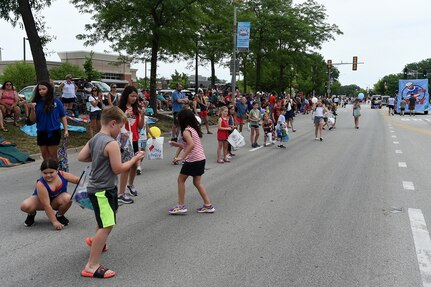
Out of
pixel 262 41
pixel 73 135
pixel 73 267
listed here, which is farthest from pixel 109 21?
pixel 262 41

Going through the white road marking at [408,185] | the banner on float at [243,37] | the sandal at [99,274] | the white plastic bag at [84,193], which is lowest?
the sandal at [99,274]

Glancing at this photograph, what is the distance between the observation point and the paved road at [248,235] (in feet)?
12.8

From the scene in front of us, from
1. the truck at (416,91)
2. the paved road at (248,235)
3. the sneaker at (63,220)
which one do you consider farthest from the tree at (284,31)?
the sneaker at (63,220)

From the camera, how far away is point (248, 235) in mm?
5059

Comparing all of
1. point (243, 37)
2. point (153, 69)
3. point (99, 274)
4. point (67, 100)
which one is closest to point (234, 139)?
point (99, 274)

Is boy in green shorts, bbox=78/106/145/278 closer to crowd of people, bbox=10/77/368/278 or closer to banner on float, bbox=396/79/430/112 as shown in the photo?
crowd of people, bbox=10/77/368/278

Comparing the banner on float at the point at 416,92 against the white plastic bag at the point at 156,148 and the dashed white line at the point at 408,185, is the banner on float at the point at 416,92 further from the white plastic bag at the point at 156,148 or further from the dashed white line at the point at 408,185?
the white plastic bag at the point at 156,148

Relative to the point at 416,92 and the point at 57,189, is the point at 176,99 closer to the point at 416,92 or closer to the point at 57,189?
the point at 57,189

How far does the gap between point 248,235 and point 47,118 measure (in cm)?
401

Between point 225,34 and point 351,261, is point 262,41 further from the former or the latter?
point 351,261

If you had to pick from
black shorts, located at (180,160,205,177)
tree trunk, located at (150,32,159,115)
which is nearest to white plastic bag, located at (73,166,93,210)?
black shorts, located at (180,160,205,177)

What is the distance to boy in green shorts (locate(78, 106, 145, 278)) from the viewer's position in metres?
3.82

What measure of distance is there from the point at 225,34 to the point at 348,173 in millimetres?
24307

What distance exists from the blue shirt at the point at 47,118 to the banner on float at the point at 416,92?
3725cm
